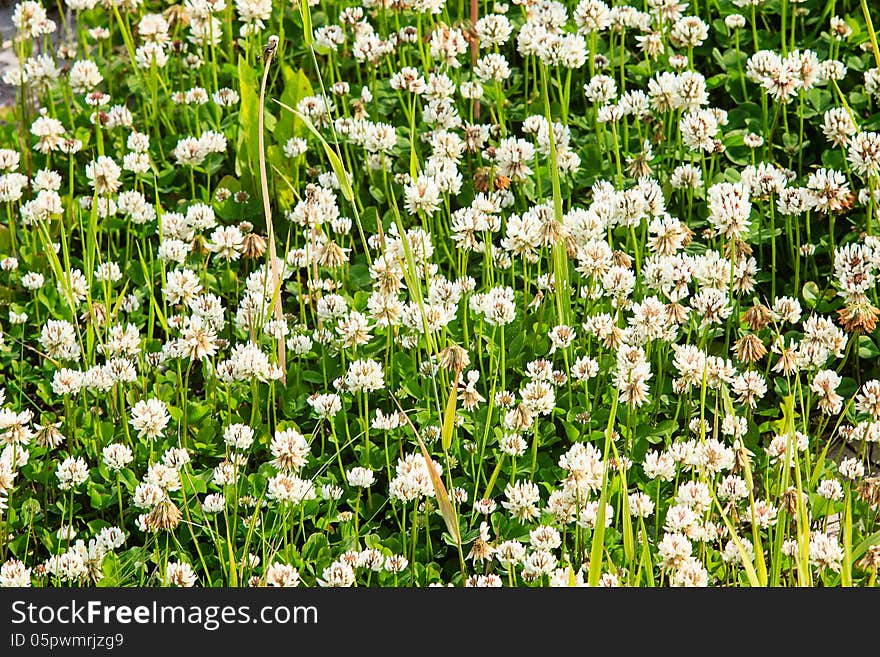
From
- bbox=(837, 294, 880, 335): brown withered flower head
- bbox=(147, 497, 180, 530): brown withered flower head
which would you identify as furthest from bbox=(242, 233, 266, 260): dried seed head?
bbox=(837, 294, 880, 335): brown withered flower head

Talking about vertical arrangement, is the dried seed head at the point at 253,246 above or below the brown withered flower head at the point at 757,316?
above

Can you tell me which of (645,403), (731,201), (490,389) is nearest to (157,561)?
(490,389)

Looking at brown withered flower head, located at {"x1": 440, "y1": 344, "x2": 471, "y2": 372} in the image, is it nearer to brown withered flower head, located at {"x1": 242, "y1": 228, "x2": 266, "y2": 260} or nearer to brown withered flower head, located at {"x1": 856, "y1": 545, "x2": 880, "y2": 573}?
brown withered flower head, located at {"x1": 242, "y1": 228, "x2": 266, "y2": 260}

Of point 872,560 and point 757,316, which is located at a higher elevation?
point 757,316

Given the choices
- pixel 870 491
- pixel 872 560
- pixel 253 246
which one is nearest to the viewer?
pixel 872 560

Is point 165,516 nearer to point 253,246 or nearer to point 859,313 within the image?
point 253,246

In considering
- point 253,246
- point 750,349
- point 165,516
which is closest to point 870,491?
point 750,349

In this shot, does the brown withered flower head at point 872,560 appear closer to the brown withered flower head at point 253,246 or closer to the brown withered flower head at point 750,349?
the brown withered flower head at point 750,349

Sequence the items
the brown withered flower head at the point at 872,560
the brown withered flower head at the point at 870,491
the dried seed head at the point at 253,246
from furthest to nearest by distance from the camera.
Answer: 1. the dried seed head at the point at 253,246
2. the brown withered flower head at the point at 870,491
3. the brown withered flower head at the point at 872,560

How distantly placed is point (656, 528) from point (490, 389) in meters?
0.65

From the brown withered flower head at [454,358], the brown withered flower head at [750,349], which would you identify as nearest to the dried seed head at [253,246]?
the brown withered flower head at [454,358]

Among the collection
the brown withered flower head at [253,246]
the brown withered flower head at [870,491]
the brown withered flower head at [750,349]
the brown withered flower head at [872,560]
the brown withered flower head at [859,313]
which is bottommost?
the brown withered flower head at [872,560]

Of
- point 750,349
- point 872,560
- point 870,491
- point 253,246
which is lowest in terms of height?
point 872,560

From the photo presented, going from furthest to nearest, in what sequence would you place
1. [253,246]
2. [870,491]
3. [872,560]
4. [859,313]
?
[253,246] → [859,313] → [870,491] → [872,560]
